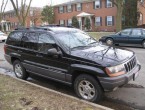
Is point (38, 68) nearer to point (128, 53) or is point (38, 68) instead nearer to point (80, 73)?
point (80, 73)

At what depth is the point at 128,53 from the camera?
6.30 m

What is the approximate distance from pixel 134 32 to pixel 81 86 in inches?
470

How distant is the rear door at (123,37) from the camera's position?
17.2m

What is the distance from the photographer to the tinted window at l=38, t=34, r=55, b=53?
669cm

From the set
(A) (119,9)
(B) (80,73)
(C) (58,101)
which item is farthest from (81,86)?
(A) (119,9)

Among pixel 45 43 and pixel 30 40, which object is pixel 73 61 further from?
pixel 30 40

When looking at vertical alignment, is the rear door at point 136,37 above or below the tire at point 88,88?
above

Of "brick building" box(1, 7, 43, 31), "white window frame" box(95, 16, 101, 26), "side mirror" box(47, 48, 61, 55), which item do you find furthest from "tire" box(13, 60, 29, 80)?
"brick building" box(1, 7, 43, 31)

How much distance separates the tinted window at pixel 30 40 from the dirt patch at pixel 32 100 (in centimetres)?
125

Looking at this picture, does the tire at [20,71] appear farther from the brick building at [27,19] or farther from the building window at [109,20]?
the brick building at [27,19]

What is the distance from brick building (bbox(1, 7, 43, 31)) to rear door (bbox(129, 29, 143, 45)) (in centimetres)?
4007

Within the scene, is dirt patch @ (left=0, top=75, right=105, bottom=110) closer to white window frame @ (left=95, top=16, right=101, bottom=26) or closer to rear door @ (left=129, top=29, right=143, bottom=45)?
rear door @ (left=129, top=29, right=143, bottom=45)

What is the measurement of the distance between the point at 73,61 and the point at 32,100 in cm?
133

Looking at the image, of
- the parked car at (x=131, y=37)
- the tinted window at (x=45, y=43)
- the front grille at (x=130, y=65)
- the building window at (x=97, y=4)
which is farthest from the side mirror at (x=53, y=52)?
the building window at (x=97, y=4)
